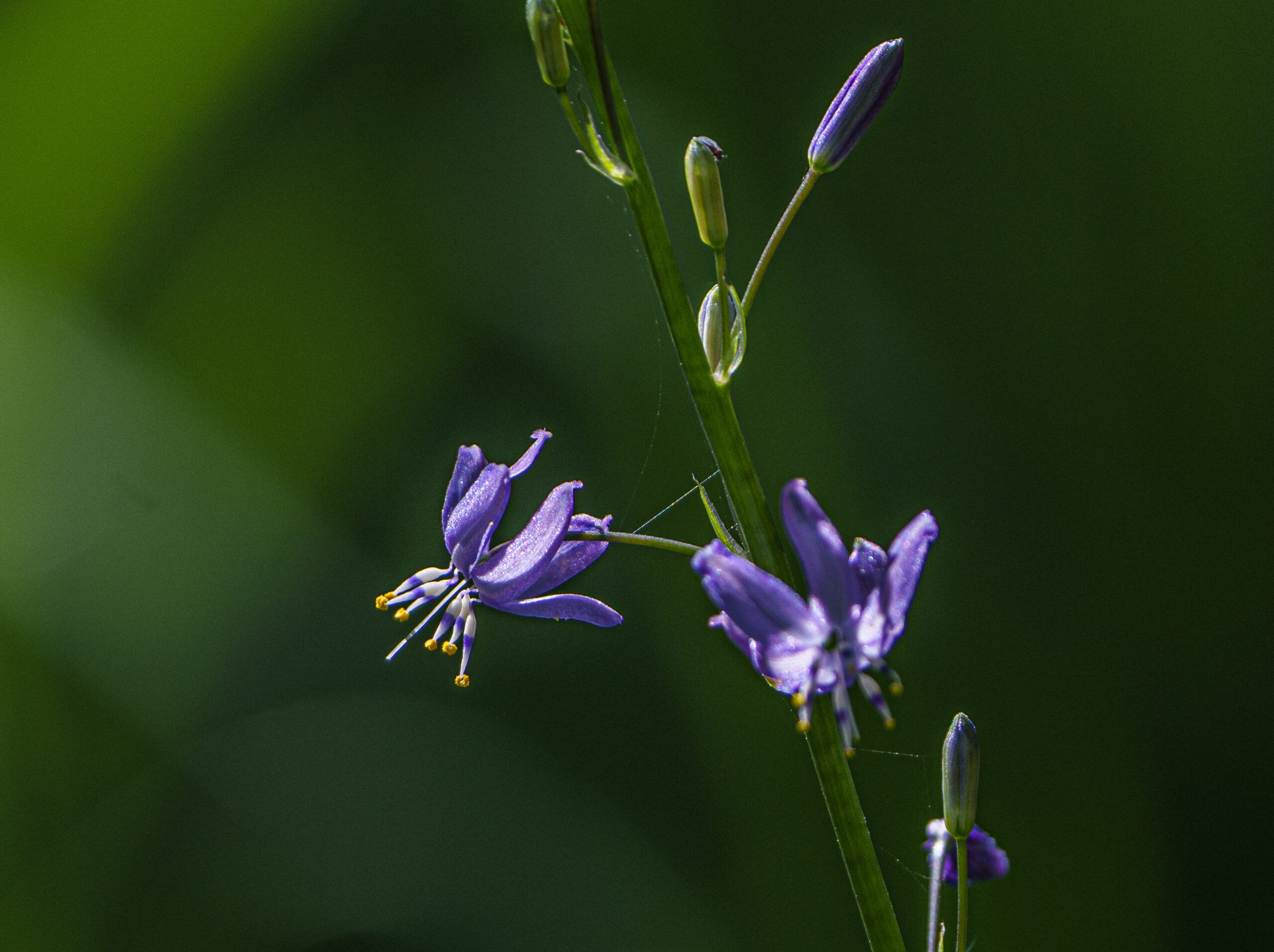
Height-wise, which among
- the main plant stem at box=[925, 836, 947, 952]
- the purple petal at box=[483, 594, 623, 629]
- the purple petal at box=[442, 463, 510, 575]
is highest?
the purple petal at box=[442, 463, 510, 575]

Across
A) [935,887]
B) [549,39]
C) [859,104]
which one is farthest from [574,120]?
[935,887]

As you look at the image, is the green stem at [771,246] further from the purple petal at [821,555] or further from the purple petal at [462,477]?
the purple petal at [462,477]

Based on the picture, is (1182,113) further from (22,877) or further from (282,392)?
(22,877)

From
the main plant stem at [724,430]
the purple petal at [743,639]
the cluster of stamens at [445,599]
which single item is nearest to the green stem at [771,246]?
the main plant stem at [724,430]

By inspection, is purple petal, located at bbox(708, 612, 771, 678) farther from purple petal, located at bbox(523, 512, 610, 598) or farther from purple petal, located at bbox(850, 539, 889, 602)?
purple petal, located at bbox(523, 512, 610, 598)

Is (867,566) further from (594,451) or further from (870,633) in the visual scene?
(594,451)

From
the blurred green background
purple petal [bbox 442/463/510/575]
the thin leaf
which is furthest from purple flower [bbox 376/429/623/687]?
the blurred green background
